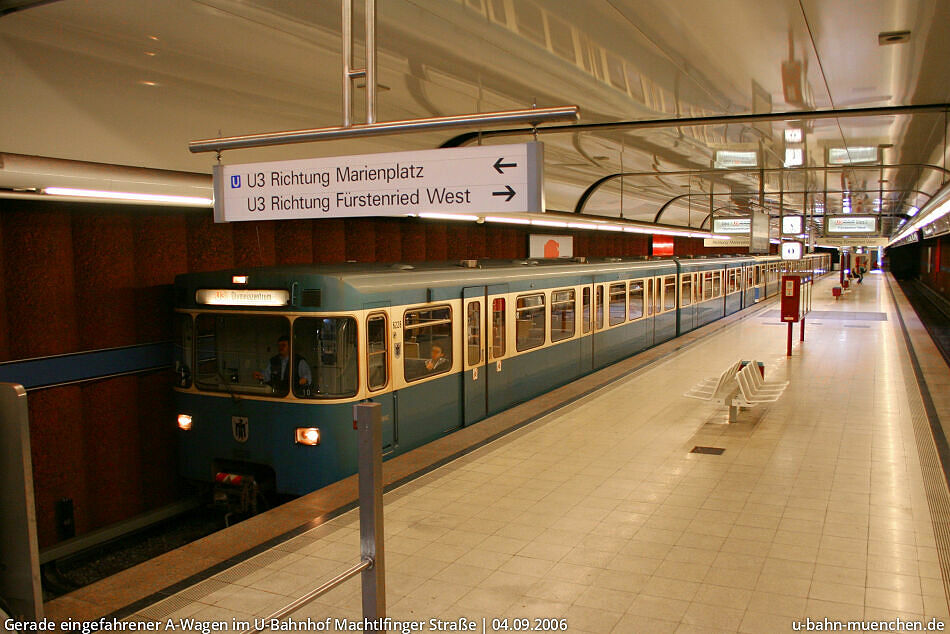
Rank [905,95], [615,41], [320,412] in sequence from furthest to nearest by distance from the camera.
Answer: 1. [905,95]
2. [320,412]
3. [615,41]

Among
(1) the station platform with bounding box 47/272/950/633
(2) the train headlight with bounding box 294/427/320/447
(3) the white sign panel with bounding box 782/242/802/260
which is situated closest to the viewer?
(1) the station platform with bounding box 47/272/950/633

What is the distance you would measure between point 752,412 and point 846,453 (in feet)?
7.05

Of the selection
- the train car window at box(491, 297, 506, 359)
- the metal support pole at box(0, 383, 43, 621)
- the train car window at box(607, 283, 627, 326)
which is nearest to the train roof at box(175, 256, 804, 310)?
the train car window at box(491, 297, 506, 359)

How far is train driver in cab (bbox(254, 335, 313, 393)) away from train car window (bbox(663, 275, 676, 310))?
42.2ft

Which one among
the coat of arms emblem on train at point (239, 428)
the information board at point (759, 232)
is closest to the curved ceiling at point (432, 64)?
the coat of arms emblem on train at point (239, 428)

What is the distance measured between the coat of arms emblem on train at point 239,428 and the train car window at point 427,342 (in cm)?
172

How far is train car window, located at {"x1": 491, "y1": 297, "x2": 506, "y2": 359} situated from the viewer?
972 centimetres

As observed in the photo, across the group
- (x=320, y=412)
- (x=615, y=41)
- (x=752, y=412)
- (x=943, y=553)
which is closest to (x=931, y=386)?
(x=752, y=412)

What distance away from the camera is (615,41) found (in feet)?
21.2

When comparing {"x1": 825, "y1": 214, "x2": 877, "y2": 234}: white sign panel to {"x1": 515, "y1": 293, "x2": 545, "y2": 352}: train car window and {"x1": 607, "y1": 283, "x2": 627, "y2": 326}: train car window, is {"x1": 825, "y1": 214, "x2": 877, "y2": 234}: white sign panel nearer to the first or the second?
{"x1": 607, "y1": 283, "x2": 627, "y2": 326}: train car window

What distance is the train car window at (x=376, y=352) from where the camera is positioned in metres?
7.28

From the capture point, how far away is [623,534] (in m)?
5.91

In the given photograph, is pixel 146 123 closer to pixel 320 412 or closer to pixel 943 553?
pixel 320 412

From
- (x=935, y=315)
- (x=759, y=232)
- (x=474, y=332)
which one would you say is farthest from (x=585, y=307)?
(x=935, y=315)
